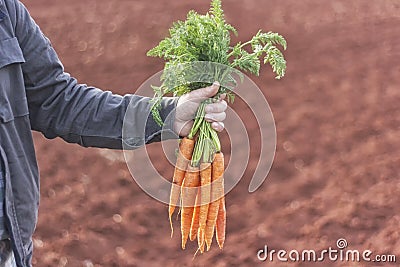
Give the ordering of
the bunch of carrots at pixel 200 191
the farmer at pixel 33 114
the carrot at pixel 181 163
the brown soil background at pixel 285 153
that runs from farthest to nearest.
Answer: the brown soil background at pixel 285 153, the bunch of carrots at pixel 200 191, the carrot at pixel 181 163, the farmer at pixel 33 114

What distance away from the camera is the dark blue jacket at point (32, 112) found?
1.78 m

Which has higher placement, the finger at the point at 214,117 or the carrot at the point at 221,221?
the finger at the point at 214,117

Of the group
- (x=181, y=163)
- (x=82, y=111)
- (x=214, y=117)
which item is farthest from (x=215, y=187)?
(x=82, y=111)

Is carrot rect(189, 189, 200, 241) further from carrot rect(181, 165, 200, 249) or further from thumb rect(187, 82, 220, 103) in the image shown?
thumb rect(187, 82, 220, 103)

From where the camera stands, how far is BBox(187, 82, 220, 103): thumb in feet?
6.28

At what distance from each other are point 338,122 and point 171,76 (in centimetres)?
280

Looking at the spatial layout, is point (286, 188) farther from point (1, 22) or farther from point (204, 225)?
point (1, 22)

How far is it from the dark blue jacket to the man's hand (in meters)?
0.04

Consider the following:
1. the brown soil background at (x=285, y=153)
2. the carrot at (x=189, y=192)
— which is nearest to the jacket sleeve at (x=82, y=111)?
the carrot at (x=189, y=192)

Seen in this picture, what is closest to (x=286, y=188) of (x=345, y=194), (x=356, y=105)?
(x=345, y=194)

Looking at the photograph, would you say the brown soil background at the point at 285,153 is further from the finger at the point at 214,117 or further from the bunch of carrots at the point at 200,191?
the finger at the point at 214,117

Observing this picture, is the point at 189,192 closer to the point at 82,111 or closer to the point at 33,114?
the point at 82,111

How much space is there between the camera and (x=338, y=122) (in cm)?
461

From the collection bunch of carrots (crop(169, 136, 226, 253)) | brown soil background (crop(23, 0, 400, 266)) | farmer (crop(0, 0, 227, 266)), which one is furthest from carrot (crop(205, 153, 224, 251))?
brown soil background (crop(23, 0, 400, 266))
